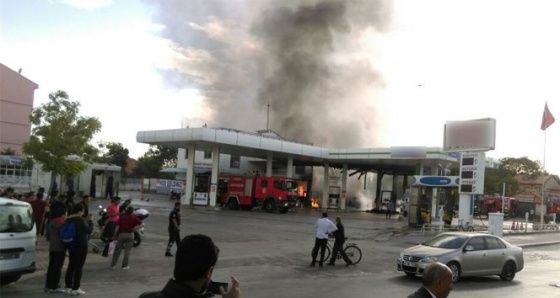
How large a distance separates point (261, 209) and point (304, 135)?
27.1m

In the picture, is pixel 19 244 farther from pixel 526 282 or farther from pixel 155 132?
pixel 155 132

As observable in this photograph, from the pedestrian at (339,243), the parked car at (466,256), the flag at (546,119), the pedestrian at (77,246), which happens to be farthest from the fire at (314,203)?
the pedestrian at (77,246)

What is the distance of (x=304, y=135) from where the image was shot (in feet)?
221

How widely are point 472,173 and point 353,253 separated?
14748 millimetres

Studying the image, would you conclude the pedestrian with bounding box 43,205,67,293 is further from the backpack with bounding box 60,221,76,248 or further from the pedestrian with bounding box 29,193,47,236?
the pedestrian with bounding box 29,193,47,236

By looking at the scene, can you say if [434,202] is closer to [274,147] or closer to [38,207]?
[274,147]

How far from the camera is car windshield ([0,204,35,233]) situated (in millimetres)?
9245

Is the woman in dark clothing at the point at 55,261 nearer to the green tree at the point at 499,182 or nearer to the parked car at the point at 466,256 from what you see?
the parked car at the point at 466,256

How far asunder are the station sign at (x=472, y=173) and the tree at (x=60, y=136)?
766 inches

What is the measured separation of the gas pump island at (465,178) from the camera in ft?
92.5

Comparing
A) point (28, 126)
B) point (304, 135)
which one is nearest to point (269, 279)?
point (304, 135)

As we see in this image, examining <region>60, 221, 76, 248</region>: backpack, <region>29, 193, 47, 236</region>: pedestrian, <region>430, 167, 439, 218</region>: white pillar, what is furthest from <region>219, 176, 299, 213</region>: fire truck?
<region>60, 221, 76, 248</region>: backpack

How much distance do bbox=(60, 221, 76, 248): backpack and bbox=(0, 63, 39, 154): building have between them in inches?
2409

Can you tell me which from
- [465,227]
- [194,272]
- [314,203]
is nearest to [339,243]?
[194,272]
